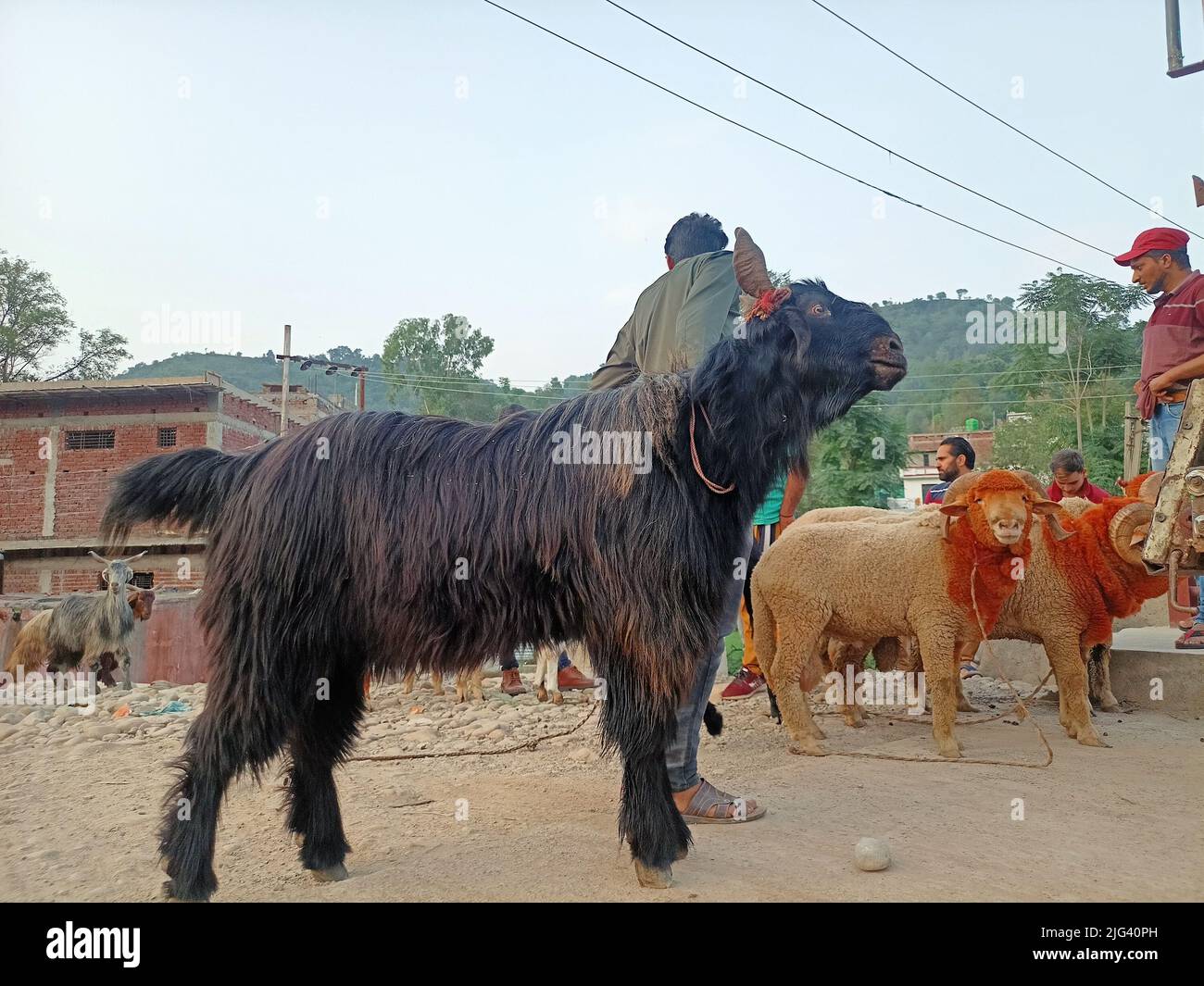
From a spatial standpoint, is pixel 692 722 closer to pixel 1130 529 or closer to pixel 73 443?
pixel 1130 529

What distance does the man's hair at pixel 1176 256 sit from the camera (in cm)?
571

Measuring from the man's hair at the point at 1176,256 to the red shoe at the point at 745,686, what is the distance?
4.19 m

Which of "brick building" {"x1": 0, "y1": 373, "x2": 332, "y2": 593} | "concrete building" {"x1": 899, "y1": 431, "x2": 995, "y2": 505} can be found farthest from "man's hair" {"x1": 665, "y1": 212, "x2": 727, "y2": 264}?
"concrete building" {"x1": 899, "y1": 431, "x2": 995, "y2": 505}

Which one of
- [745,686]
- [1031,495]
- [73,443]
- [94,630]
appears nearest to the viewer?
[1031,495]

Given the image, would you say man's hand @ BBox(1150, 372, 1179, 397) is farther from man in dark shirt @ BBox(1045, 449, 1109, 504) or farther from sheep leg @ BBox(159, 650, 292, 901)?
sheep leg @ BBox(159, 650, 292, 901)

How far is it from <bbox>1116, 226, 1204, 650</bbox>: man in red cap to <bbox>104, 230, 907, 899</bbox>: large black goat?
3226 millimetres

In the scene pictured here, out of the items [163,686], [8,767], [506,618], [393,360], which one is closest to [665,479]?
[506,618]

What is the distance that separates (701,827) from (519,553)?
1727mm

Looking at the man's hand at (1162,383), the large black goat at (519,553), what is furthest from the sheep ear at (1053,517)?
the large black goat at (519,553)

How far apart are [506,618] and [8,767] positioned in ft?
13.9

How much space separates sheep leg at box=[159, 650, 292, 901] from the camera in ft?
9.98

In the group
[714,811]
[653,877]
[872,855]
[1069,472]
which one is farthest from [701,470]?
[1069,472]

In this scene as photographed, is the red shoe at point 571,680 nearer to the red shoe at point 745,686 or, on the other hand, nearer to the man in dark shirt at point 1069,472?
the red shoe at point 745,686

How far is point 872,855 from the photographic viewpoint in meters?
3.24
